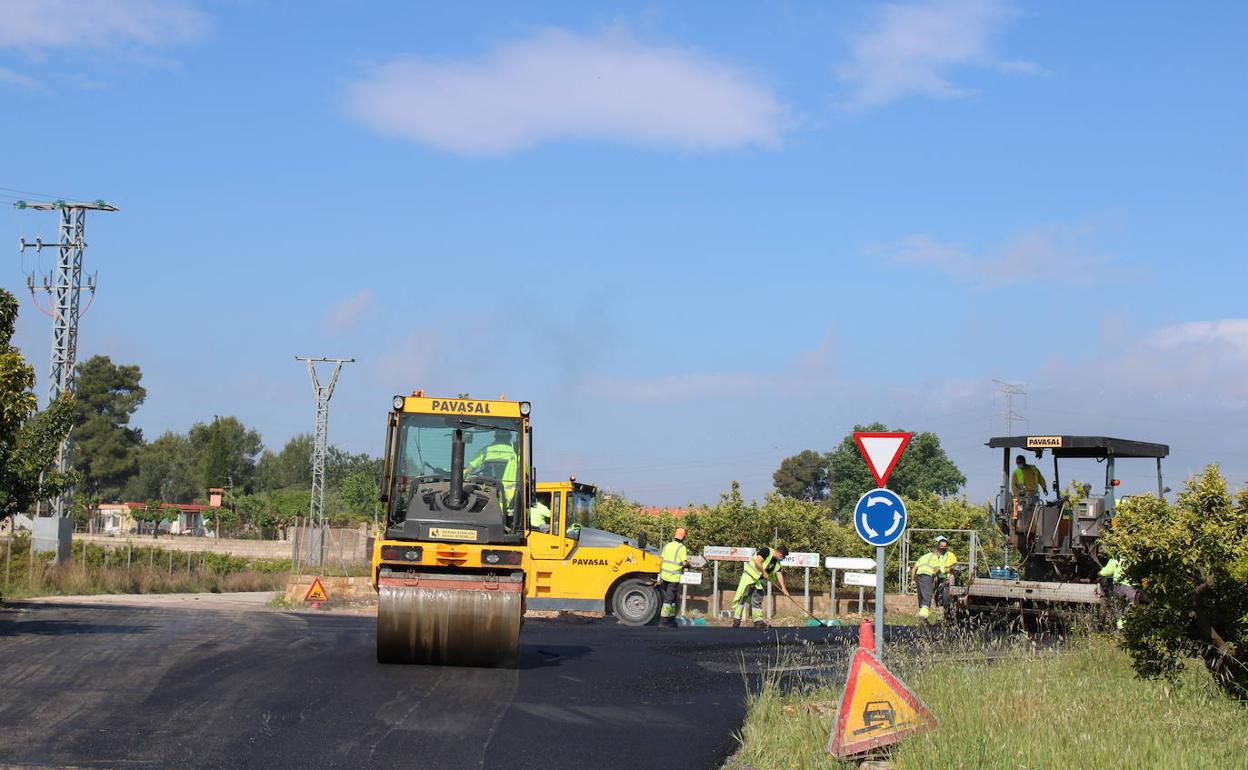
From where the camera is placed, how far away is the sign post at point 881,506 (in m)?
10.4

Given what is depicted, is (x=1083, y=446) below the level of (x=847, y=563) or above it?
above

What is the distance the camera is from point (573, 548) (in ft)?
70.4

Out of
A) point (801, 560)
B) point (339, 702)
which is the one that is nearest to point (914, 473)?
point (801, 560)

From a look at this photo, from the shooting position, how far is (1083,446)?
19.5m

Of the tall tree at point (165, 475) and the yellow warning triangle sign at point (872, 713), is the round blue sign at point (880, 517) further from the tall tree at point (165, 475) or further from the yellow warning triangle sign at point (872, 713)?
the tall tree at point (165, 475)

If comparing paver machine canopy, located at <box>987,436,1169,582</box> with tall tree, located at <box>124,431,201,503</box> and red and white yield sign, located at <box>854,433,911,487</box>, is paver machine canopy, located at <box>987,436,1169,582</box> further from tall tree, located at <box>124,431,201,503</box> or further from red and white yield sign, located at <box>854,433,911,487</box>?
tall tree, located at <box>124,431,201,503</box>

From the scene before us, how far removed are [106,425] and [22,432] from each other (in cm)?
8533

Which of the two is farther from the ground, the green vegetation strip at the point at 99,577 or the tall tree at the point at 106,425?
the tall tree at the point at 106,425

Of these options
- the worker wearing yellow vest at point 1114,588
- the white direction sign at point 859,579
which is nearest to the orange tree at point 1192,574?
the worker wearing yellow vest at point 1114,588

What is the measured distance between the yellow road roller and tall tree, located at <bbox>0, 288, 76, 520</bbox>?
5.15 m

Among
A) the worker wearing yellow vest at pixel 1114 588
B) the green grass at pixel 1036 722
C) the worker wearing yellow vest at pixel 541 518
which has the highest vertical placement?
the worker wearing yellow vest at pixel 541 518

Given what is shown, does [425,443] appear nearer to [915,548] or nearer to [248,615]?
[248,615]

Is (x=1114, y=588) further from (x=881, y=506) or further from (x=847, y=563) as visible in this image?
(x=881, y=506)

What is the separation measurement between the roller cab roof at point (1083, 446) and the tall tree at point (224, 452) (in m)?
91.8
